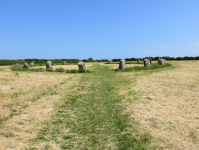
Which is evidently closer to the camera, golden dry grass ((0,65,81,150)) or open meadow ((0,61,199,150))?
open meadow ((0,61,199,150))

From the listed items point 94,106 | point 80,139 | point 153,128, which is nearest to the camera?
point 80,139

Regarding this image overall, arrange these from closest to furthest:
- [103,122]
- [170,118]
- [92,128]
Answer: [92,128], [103,122], [170,118]

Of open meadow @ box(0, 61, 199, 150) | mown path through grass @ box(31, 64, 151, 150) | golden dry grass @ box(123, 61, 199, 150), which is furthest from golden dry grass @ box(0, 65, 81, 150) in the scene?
golden dry grass @ box(123, 61, 199, 150)

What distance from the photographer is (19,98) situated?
8.57 m

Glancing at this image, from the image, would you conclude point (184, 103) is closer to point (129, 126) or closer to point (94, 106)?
point (129, 126)

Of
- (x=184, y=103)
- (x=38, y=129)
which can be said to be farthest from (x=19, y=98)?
(x=184, y=103)

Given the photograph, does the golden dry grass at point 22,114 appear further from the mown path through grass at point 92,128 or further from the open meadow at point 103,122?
the mown path through grass at point 92,128

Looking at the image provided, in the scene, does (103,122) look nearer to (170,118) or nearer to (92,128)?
(92,128)

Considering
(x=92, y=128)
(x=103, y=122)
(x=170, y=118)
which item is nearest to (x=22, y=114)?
(x=92, y=128)

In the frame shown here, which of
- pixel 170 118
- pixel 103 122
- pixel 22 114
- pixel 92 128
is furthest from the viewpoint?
pixel 22 114

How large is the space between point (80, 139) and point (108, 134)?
0.83m

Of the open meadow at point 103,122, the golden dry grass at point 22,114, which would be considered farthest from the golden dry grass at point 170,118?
the golden dry grass at point 22,114

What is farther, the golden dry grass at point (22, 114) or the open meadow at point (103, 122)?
the golden dry grass at point (22, 114)

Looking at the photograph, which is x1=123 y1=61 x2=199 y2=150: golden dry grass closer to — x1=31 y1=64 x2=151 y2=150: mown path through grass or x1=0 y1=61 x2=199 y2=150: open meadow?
x1=0 y1=61 x2=199 y2=150: open meadow
